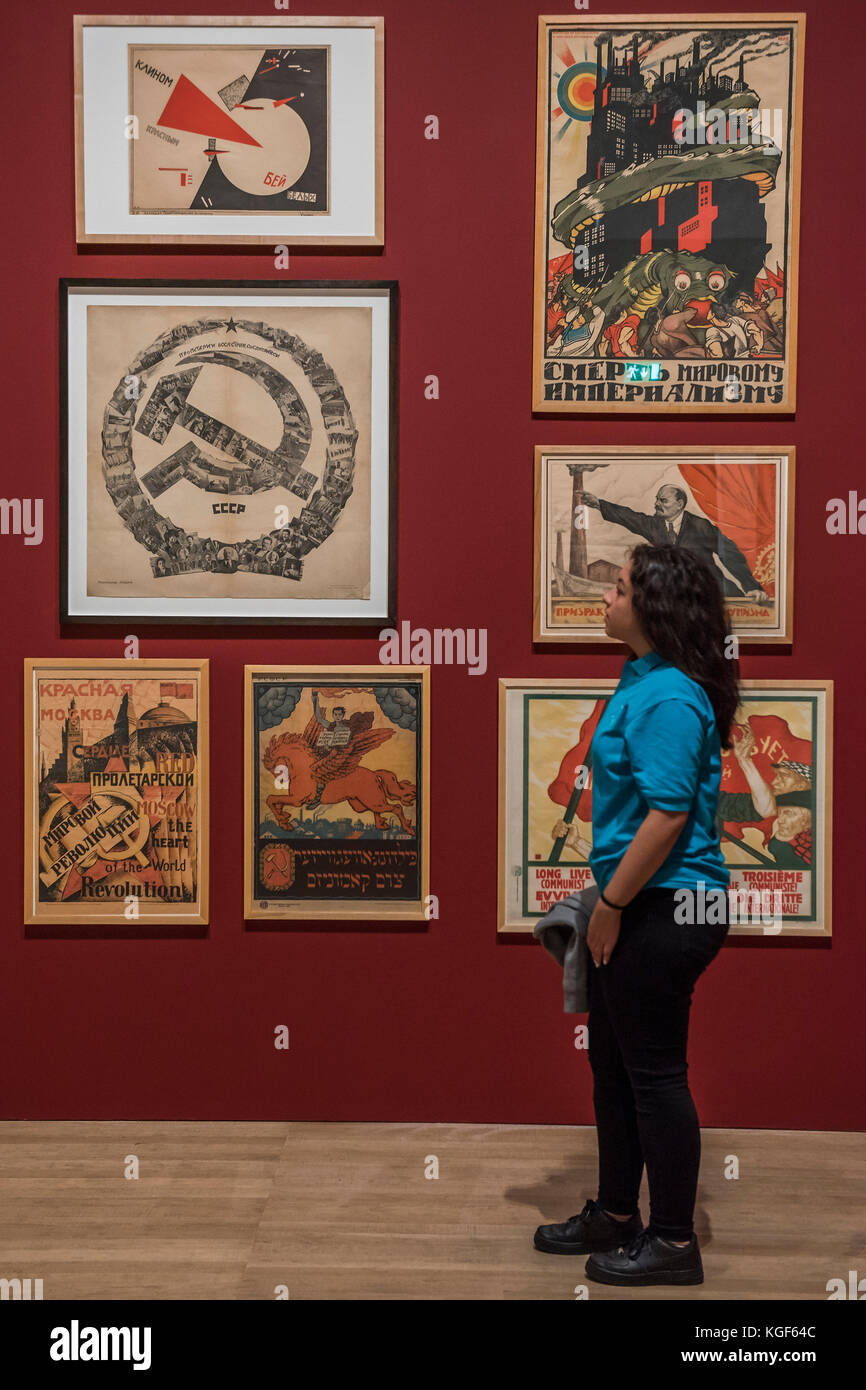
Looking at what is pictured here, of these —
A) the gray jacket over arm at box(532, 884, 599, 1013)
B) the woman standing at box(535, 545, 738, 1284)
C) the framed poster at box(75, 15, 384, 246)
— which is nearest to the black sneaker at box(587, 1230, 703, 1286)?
the woman standing at box(535, 545, 738, 1284)

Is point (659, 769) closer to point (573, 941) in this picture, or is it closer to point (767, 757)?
point (573, 941)

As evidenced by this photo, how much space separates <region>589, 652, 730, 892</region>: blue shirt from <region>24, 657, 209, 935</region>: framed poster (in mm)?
1284

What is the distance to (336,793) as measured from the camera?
2.90 m

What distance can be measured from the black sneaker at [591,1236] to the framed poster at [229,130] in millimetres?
2528

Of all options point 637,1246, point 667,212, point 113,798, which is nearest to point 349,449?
point 667,212

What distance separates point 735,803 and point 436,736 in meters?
0.86

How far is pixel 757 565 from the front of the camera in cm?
286

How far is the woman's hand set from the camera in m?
2.06

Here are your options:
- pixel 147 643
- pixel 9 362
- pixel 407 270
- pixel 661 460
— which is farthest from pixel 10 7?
pixel 661 460

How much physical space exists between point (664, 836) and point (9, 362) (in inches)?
88.1

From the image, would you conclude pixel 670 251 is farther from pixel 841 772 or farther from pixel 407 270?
pixel 841 772

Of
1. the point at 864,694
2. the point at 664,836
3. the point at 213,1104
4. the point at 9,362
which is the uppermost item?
the point at 9,362

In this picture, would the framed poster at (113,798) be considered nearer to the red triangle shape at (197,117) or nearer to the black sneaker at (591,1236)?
the black sneaker at (591,1236)

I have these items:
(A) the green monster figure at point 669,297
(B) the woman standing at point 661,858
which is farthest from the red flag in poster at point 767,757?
(A) the green monster figure at point 669,297
